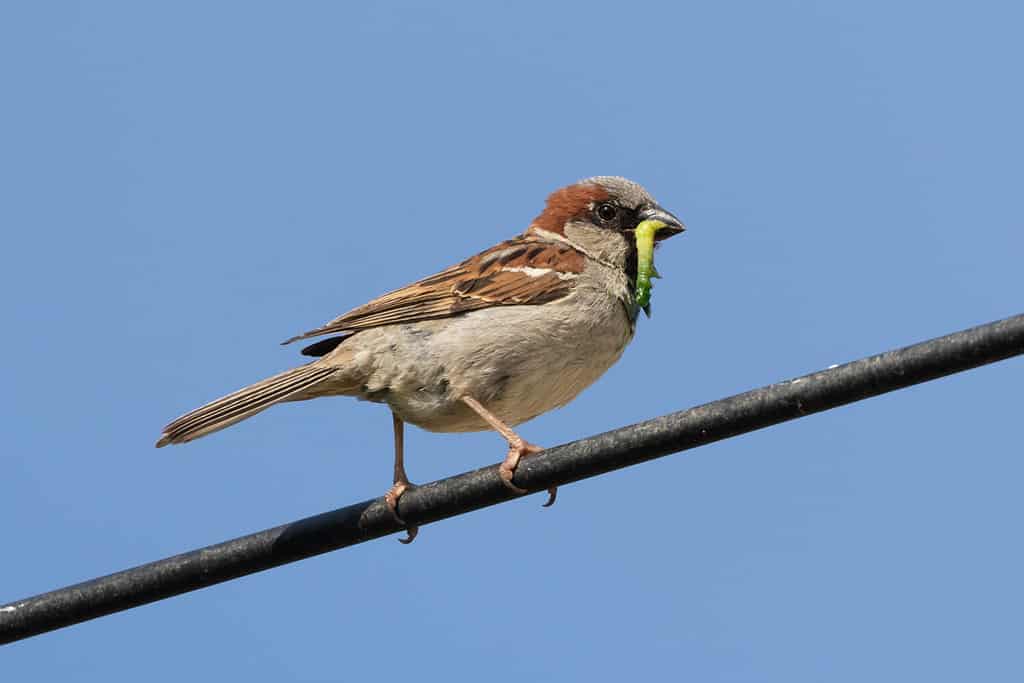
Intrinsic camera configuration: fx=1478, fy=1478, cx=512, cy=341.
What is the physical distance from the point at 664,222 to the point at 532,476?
3.39 m

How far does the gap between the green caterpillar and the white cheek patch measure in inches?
16.8

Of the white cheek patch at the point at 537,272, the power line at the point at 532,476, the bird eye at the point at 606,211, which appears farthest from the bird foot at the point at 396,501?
the bird eye at the point at 606,211

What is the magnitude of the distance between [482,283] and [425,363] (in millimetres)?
528

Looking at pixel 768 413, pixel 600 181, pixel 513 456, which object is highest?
pixel 600 181

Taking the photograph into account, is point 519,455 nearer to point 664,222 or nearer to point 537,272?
point 537,272

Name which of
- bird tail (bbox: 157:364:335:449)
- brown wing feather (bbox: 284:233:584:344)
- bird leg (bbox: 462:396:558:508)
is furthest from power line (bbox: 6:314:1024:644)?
brown wing feather (bbox: 284:233:584:344)

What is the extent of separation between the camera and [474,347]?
659 cm

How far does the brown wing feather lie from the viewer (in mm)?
6746

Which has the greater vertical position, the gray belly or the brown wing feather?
the brown wing feather

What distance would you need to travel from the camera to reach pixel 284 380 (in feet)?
21.5

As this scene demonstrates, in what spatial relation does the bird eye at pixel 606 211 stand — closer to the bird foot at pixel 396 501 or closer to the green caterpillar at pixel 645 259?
the green caterpillar at pixel 645 259

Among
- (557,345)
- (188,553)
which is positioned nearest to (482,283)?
(557,345)

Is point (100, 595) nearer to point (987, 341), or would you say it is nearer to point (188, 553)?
point (188, 553)

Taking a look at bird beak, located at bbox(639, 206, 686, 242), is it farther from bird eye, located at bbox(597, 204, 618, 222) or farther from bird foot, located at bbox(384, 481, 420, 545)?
bird foot, located at bbox(384, 481, 420, 545)
